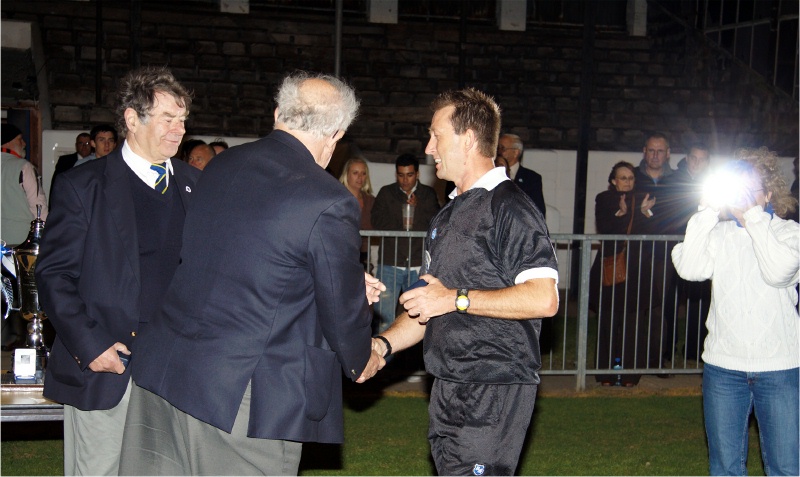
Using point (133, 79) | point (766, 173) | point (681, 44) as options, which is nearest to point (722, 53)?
point (681, 44)

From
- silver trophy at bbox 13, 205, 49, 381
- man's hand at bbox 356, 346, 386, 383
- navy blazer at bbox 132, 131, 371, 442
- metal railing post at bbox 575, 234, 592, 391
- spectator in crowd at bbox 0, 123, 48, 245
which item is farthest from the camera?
spectator in crowd at bbox 0, 123, 48, 245

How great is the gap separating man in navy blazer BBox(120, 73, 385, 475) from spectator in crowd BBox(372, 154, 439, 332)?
191 inches

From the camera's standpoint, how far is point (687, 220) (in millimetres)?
8719

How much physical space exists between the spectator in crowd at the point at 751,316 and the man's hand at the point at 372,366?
1883 millimetres

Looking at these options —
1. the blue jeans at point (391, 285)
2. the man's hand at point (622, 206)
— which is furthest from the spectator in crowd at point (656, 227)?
the blue jeans at point (391, 285)

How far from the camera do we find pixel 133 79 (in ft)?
12.7

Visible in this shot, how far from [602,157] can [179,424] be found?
1106 cm

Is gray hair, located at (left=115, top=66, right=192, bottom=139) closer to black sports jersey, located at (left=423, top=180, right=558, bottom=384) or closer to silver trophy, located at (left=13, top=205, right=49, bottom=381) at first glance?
silver trophy, located at (left=13, top=205, right=49, bottom=381)

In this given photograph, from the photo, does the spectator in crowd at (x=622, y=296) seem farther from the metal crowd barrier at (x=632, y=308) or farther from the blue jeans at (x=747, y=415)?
the blue jeans at (x=747, y=415)

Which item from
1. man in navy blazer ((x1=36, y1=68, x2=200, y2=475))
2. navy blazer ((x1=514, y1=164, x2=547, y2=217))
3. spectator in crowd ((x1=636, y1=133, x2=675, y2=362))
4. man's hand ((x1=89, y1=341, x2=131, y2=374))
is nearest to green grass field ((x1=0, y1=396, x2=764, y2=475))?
spectator in crowd ((x1=636, y1=133, x2=675, y2=362))

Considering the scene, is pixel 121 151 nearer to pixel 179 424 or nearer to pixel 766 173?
pixel 179 424

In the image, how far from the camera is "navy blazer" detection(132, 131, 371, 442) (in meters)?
2.97

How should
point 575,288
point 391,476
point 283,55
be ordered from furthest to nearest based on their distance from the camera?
point 283,55, point 575,288, point 391,476

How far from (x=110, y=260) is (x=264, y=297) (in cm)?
101
